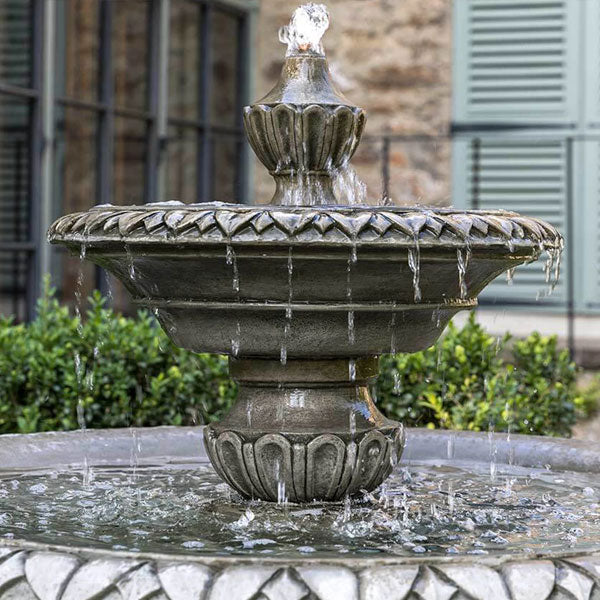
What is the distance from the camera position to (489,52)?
380 inches

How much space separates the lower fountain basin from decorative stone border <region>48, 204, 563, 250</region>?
692mm

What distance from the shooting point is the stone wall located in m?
9.52

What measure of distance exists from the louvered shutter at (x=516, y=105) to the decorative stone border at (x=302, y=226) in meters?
6.35

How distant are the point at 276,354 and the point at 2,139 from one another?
694cm

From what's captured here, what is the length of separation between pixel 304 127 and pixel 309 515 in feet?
3.30

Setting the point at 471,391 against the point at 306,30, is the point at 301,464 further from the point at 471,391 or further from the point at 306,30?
the point at 471,391

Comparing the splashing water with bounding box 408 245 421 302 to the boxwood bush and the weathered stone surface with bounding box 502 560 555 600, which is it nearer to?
the weathered stone surface with bounding box 502 560 555 600

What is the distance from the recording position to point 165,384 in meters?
5.35

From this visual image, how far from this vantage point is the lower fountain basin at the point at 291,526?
249 cm

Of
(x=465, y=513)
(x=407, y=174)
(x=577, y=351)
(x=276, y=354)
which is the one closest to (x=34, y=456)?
(x=276, y=354)

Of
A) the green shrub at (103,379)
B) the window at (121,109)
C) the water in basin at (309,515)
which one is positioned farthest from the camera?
the window at (121,109)

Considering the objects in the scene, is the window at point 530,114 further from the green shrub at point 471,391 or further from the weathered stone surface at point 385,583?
the weathered stone surface at point 385,583

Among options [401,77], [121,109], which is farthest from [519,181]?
[121,109]

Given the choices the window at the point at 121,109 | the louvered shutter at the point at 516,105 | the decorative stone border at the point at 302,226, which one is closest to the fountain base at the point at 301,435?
the decorative stone border at the point at 302,226
